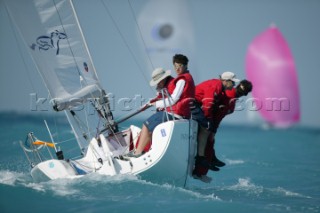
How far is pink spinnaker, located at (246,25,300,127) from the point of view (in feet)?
88.7

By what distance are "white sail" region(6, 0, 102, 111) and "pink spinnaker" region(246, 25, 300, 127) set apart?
1832cm

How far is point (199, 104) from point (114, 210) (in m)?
1.90

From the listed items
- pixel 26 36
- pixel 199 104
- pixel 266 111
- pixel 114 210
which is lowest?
pixel 266 111

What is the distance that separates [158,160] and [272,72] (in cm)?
2017

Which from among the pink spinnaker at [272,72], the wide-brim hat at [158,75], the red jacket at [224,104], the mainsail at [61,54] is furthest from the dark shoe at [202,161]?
the pink spinnaker at [272,72]

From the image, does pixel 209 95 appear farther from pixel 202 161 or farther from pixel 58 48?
pixel 58 48

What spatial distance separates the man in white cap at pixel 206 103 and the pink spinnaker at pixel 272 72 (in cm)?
1863

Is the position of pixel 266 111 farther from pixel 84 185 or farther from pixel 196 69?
pixel 84 185

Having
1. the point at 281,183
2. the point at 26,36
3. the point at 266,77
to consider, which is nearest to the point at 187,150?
the point at 26,36

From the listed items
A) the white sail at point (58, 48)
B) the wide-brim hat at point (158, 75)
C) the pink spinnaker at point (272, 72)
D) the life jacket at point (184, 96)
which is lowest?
the pink spinnaker at point (272, 72)

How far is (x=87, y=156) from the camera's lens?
9133 millimetres

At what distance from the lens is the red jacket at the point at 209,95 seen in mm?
8141

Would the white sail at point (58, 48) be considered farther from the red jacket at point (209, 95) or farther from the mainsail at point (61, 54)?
the red jacket at point (209, 95)

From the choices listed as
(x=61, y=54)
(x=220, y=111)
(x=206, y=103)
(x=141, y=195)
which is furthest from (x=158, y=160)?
(x=61, y=54)
